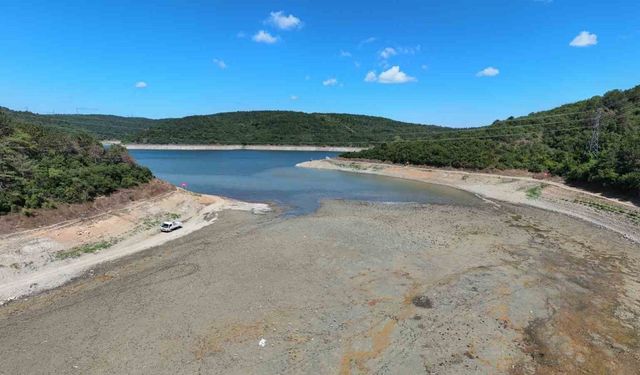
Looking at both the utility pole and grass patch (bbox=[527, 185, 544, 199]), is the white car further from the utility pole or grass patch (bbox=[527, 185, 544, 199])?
the utility pole

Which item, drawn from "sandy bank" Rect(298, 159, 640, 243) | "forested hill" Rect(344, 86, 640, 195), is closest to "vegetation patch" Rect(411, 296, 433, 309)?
"sandy bank" Rect(298, 159, 640, 243)

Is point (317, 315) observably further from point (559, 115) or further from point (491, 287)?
point (559, 115)

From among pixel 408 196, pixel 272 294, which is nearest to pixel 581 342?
pixel 272 294

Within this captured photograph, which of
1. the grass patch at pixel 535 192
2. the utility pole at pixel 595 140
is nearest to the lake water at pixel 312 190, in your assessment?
the grass patch at pixel 535 192

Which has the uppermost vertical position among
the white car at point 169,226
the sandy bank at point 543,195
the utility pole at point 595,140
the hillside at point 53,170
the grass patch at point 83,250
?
the utility pole at point 595,140

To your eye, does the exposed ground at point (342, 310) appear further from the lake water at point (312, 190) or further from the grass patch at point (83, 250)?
the lake water at point (312, 190)

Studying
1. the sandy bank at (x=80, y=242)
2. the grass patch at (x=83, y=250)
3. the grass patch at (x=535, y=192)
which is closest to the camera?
the sandy bank at (x=80, y=242)

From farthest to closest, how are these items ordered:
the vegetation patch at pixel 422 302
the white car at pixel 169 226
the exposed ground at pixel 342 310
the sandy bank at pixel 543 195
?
the sandy bank at pixel 543 195 → the white car at pixel 169 226 → the vegetation patch at pixel 422 302 → the exposed ground at pixel 342 310
